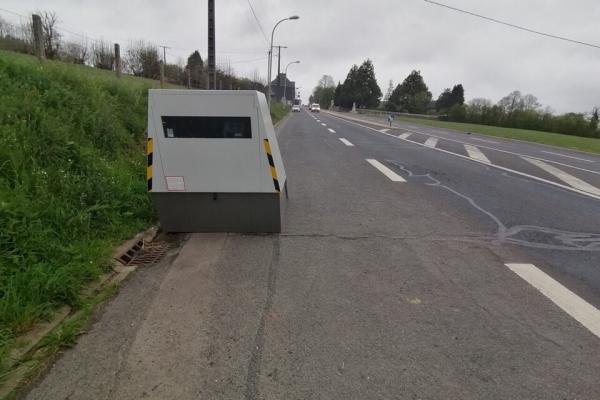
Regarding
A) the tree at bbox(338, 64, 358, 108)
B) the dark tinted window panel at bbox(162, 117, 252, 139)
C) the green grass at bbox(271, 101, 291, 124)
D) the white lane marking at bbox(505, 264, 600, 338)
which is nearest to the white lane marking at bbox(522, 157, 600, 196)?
the white lane marking at bbox(505, 264, 600, 338)

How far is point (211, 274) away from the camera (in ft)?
12.3

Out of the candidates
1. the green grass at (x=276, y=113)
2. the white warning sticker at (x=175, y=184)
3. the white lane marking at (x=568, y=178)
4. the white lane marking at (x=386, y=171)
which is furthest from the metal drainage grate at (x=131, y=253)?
the green grass at (x=276, y=113)

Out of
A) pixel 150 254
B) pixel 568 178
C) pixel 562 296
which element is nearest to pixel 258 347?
pixel 150 254

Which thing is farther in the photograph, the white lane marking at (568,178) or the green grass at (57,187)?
Result: the white lane marking at (568,178)

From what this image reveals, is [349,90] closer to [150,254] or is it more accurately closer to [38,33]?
[38,33]

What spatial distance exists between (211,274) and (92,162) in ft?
9.71

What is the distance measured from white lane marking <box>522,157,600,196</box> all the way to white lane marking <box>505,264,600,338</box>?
18.7ft

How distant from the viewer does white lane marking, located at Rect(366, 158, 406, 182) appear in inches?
341

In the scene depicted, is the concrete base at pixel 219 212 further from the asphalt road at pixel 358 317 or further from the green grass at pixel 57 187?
the green grass at pixel 57 187

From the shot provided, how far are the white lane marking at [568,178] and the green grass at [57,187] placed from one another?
9.33 meters

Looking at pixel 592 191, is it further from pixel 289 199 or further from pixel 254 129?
pixel 254 129

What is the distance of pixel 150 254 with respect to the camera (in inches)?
168

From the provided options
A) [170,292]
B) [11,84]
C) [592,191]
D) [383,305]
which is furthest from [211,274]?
[592,191]

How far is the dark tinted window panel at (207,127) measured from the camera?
14.0 feet
